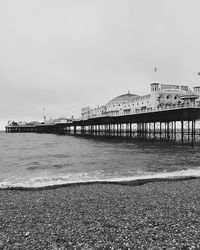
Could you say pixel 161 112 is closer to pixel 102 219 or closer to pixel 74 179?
pixel 74 179

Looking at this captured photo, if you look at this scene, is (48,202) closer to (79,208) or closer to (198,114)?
(79,208)

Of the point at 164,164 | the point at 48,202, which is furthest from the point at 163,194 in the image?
the point at 164,164

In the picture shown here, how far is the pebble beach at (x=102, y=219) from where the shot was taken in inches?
207

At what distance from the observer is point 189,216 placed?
6773mm

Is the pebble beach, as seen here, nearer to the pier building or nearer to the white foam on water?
the white foam on water

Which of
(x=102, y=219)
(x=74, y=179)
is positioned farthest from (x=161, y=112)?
(x=102, y=219)

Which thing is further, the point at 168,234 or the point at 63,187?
the point at 63,187

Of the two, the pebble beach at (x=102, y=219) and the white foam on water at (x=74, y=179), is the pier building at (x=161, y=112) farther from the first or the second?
the pebble beach at (x=102, y=219)

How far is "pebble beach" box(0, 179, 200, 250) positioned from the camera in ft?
17.2

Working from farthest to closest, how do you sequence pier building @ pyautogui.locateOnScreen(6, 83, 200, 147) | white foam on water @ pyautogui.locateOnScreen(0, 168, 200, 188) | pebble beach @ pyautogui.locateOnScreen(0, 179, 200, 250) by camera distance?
pier building @ pyautogui.locateOnScreen(6, 83, 200, 147), white foam on water @ pyautogui.locateOnScreen(0, 168, 200, 188), pebble beach @ pyautogui.locateOnScreen(0, 179, 200, 250)

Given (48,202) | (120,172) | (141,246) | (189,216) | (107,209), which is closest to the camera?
(141,246)

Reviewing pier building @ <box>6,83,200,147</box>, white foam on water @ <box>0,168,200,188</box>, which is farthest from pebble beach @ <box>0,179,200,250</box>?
pier building @ <box>6,83,200,147</box>

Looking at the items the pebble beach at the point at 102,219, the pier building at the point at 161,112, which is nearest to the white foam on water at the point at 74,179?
the pebble beach at the point at 102,219

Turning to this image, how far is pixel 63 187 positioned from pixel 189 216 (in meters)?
6.78
